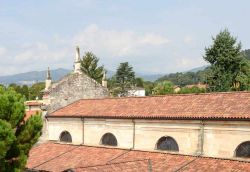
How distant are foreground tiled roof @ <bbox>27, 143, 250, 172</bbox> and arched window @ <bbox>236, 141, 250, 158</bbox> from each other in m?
0.54

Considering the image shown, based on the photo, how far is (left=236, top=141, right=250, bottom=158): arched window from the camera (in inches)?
840

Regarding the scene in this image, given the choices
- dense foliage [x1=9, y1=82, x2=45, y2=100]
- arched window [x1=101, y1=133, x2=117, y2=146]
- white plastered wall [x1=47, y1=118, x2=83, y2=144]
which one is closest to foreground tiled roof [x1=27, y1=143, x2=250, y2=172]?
arched window [x1=101, y1=133, x2=117, y2=146]

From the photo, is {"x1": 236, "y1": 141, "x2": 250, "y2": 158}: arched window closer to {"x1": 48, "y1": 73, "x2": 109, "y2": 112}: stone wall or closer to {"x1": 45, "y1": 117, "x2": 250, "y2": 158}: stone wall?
{"x1": 45, "y1": 117, "x2": 250, "y2": 158}: stone wall

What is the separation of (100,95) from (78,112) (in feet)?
20.5

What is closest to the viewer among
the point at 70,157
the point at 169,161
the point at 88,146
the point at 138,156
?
the point at 169,161

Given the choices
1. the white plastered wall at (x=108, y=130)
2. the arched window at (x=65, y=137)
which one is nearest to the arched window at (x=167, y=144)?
the white plastered wall at (x=108, y=130)

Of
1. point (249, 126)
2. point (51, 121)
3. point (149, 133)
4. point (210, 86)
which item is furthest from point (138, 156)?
point (210, 86)

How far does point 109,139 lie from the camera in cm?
2823

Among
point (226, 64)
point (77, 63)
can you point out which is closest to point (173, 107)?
point (77, 63)

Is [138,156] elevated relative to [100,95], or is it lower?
lower

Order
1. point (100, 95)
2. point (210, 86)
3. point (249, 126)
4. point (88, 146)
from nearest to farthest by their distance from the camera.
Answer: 1. point (249, 126)
2. point (88, 146)
3. point (100, 95)
4. point (210, 86)

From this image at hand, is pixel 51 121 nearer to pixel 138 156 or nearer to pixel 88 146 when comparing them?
pixel 88 146

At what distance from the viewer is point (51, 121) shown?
3262 cm

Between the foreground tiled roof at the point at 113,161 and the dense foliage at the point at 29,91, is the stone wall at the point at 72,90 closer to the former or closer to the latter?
the foreground tiled roof at the point at 113,161
